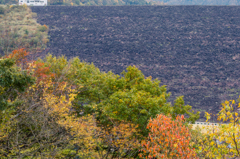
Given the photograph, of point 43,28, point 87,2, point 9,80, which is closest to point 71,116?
point 9,80

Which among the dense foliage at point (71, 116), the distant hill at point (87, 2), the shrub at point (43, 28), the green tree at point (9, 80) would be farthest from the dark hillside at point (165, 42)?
the green tree at point (9, 80)

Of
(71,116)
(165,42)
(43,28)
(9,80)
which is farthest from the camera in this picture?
(43,28)

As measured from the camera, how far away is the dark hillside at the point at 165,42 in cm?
3120

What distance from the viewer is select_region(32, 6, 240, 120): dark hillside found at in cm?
3120

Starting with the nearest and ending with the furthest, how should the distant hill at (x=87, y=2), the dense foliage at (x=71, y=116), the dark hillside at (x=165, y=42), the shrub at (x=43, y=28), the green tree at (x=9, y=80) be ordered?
1. the green tree at (x=9, y=80)
2. the dense foliage at (x=71, y=116)
3. the dark hillside at (x=165, y=42)
4. the shrub at (x=43, y=28)
5. the distant hill at (x=87, y=2)

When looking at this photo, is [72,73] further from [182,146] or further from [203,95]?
[203,95]


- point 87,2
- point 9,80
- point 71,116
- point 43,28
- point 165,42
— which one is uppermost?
point 87,2

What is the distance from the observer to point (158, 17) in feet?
146

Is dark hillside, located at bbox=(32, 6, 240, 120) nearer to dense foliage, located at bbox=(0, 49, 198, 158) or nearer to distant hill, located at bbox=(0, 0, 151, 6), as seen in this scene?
distant hill, located at bbox=(0, 0, 151, 6)

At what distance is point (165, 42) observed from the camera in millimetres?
38906

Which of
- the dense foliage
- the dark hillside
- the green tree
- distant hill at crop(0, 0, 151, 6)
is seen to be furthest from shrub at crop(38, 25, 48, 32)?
the green tree

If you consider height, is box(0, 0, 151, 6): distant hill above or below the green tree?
above

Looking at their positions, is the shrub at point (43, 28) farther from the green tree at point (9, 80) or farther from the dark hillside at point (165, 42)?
the green tree at point (9, 80)

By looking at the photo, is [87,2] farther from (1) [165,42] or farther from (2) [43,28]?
(1) [165,42]
